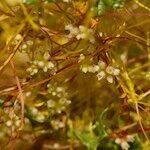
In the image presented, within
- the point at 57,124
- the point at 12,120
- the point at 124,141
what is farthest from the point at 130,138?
the point at 12,120

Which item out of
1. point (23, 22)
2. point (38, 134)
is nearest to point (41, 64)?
point (23, 22)

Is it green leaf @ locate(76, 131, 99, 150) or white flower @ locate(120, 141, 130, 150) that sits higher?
green leaf @ locate(76, 131, 99, 150)

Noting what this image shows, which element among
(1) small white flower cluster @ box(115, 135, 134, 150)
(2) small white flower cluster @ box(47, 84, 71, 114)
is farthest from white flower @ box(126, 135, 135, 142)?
(2) small white flower cluster @ box(47, 84, 71, 114)

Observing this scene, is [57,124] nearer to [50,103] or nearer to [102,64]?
[50,103]

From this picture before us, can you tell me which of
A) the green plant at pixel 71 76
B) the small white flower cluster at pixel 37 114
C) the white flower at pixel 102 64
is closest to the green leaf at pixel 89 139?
the green plant at pixel 71 76

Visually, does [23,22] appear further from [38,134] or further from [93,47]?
[38,134]

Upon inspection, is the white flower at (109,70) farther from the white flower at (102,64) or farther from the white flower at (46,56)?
the white flower at (46,56)

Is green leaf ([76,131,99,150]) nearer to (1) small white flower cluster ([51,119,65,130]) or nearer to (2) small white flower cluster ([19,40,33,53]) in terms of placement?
(1) small white flower cluster ([51,119,65,130])
